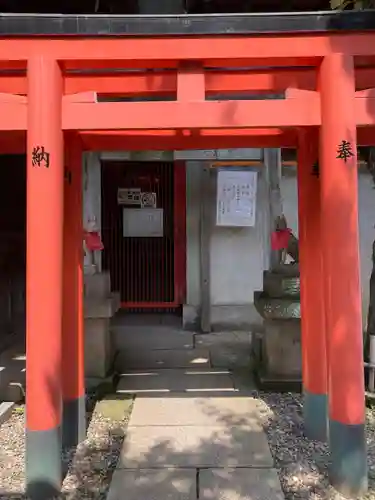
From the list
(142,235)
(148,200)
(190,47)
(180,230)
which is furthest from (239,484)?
(148,200)

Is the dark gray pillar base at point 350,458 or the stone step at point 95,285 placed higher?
the stone step at point 95,285

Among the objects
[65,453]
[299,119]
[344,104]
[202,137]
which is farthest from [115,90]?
[65,453]

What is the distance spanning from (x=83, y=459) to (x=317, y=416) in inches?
74.0

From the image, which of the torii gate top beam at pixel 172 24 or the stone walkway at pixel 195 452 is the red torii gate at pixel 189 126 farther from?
the stone walkway at pixel 195 452

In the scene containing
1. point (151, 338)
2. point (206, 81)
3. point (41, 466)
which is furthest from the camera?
point (151, 338)

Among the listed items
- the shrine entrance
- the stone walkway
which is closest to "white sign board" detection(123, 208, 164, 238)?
the shrine entrance

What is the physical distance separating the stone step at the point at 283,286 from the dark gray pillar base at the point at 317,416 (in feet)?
4.51

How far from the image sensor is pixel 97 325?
545cm

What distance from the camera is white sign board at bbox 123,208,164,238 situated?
8359 mm

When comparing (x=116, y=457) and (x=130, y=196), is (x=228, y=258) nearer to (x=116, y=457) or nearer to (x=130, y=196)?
(x=130, y=196)

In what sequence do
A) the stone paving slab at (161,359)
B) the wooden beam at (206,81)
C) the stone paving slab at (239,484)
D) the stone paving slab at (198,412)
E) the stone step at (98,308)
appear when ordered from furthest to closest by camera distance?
the stone paving slab at (161,359), the stone step at (98,308), the stone paving slab at (198,412), the wooden beam at (206,81), the stone paving slab at (239,484)

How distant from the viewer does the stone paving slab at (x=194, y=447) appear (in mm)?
3611

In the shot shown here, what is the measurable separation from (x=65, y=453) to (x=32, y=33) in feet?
9.99

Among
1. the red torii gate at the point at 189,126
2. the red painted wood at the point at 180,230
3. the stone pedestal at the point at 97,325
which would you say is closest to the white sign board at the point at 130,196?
the red painted wood at the point at 180,230
